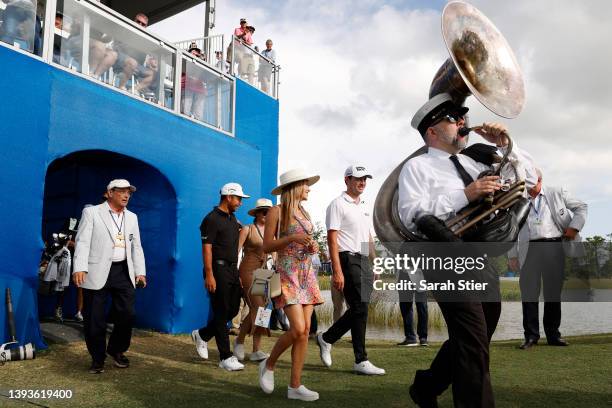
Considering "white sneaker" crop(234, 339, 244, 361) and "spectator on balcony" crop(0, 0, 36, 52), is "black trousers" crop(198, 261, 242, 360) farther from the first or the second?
"spectator on balcony" crop(0, 0, 36, 52)

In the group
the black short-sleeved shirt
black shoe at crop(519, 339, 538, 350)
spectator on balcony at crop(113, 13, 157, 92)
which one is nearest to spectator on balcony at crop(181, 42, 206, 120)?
spectator on balcony at crop(113, 13, 157, 92)

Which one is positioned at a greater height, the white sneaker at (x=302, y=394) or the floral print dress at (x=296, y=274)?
the floral print dress at (x=296, y=274)

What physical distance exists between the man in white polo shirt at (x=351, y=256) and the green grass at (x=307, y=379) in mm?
313

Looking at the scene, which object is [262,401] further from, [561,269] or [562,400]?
[561,269]

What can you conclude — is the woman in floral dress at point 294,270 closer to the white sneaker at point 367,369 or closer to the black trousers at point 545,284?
the white sneaker at point 367,369

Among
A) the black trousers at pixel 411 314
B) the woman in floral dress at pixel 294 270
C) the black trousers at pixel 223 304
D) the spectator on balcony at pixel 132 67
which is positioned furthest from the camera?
the spectator on balcony at pixel 132 67

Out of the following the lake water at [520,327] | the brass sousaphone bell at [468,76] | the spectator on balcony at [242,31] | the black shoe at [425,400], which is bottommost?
the lake water at [520,327]

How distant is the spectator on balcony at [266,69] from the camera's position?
11691 mm

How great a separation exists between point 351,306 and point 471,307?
2.38 m

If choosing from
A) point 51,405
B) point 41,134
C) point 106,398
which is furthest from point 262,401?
point 41,134

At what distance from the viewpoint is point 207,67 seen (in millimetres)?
8594

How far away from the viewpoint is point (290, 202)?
420 cm

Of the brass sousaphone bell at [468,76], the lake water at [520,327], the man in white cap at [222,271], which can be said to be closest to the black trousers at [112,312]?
the man in white cap at [222,271]

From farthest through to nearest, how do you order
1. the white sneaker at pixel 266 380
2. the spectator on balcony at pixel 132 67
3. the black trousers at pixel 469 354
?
the spectator on balcony at pixel 132 67, the white sneaker at pixel 266 380, the black trousers at pixel 469 354
